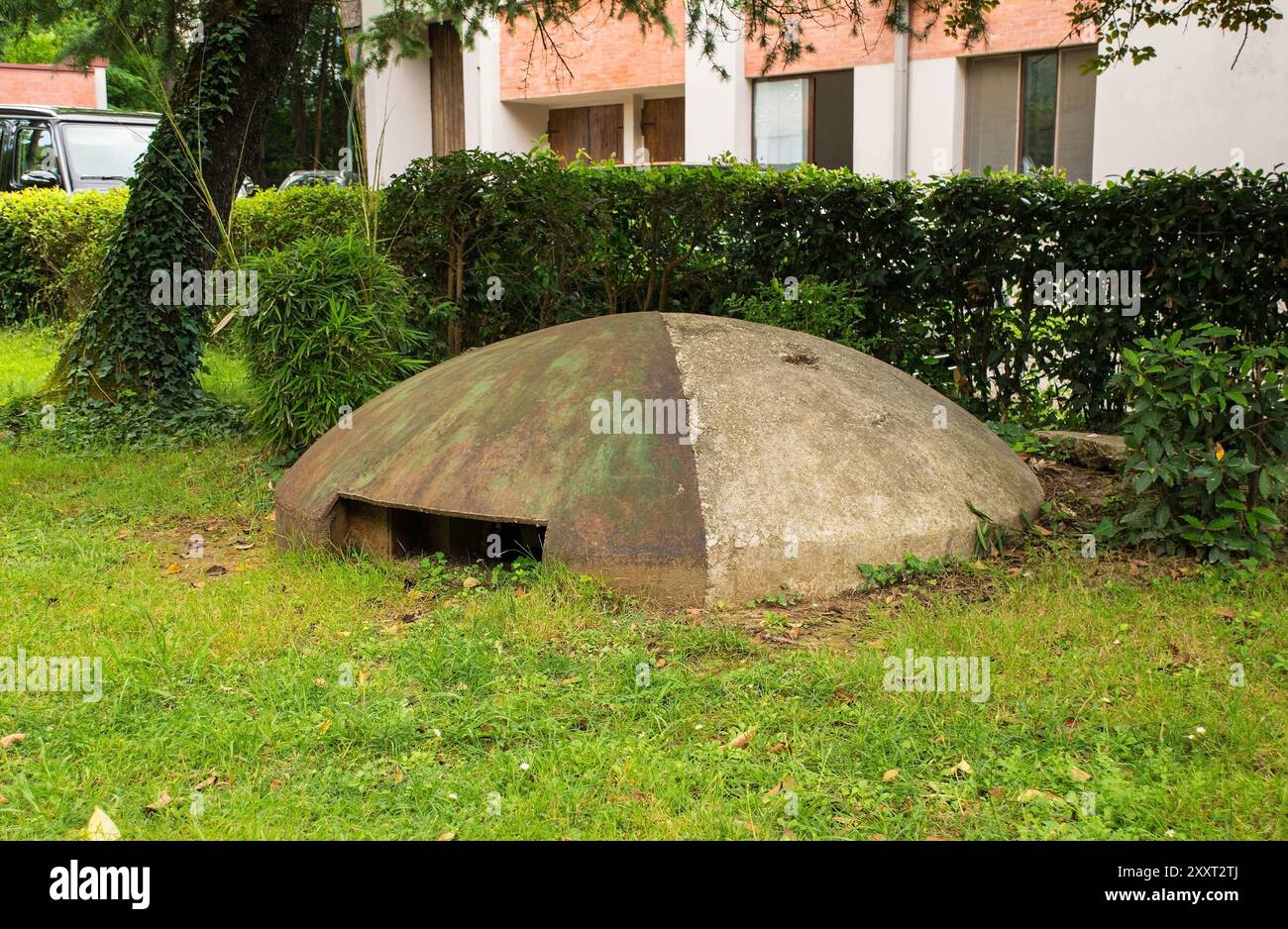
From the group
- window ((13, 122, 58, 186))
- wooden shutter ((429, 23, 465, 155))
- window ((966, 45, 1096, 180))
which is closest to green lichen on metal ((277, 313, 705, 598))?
window ((966, 45, 1096, 180))

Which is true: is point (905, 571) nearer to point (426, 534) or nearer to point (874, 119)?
point (426, 534)

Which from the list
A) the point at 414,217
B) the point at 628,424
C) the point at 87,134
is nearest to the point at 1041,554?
the point at 628,424

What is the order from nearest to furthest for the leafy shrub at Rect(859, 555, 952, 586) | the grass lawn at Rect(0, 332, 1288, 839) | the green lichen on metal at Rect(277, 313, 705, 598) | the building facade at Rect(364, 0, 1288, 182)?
the grass lawn at Rect(0, 332, 1288, 839)
the green lichen on metal at Rect(277, 313, 705, 598)
the leafy shrub at Rect(859, 555, 952, 586)
the building facade at Rect(364, 0, 1288, 182)

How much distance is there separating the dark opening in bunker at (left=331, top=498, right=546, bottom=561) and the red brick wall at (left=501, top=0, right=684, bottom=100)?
50.0 feet

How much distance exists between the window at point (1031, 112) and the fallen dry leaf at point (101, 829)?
1544 centimetres

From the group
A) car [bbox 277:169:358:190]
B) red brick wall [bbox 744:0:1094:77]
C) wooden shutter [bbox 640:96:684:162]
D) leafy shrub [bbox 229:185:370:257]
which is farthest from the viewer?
wooden shutter [bbox 640:96:684:162]

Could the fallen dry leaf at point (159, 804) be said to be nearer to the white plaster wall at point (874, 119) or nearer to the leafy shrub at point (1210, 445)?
the leafy shrub at point (1210, 445)

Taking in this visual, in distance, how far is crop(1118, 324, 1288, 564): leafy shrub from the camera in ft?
19.3

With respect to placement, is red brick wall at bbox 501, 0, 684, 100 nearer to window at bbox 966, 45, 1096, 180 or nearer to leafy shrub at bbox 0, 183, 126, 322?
window at bbox 966, 45, 1096, 180

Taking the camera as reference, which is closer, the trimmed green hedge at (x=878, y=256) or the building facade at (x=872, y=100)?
the trimmed green hedge at (x=878, y=256)

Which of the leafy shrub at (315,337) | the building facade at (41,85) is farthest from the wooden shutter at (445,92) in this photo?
the leafy shrub at (315,337)

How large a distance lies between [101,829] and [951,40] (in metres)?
15.6

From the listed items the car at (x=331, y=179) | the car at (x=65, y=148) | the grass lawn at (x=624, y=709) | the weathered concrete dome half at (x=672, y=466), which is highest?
the car at (x=65, y=148)

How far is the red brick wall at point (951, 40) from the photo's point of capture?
1667cm
